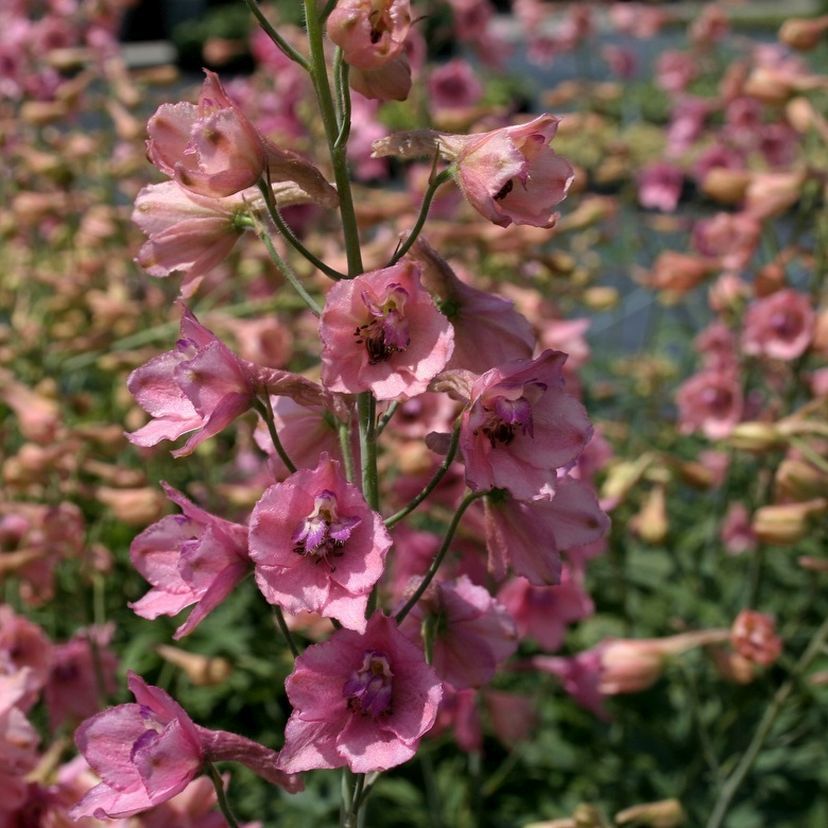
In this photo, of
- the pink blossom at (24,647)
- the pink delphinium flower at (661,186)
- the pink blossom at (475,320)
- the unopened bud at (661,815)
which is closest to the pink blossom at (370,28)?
the pink blossom at (475,320)

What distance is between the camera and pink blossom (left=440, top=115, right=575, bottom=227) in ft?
4.03

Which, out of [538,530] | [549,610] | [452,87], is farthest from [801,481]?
[452,87]

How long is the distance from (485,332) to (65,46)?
4507mm

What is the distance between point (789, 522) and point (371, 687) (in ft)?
4.67

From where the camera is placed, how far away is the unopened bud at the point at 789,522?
92.4 inches

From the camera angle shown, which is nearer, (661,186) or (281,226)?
(281,226)

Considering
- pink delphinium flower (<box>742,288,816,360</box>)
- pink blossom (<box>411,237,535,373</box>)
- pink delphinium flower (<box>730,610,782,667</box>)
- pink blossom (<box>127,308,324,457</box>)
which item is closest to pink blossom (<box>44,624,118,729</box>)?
pink blossom (<box>127,308,324,457</box>)

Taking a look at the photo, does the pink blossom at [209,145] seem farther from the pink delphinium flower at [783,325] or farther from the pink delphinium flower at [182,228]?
the pink delphinium flower at [783,325]

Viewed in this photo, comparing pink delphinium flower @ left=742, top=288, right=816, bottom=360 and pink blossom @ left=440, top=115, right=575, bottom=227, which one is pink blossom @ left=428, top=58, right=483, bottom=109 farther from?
pink blossom @ left=440, top=115, right=575, bottom=227

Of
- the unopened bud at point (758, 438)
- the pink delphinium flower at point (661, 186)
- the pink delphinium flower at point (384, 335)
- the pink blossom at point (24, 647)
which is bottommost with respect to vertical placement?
the pink delphinium flower at point (661, 186)

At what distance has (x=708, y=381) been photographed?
11.7ft

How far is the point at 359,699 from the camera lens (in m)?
1.28

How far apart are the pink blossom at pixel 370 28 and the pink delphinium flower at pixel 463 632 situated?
743 mm

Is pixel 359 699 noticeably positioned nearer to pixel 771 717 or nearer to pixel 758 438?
pixel 771 717
